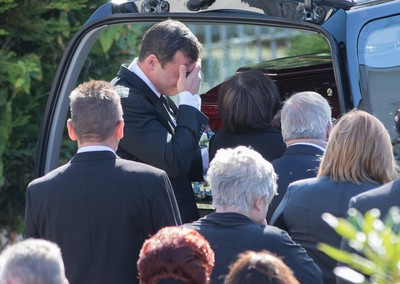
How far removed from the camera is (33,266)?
7.01 feet

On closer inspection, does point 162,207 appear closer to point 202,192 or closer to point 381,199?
point 381,199

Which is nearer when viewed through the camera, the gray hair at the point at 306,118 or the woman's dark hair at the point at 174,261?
the woman's dark hair at the point at 174,261

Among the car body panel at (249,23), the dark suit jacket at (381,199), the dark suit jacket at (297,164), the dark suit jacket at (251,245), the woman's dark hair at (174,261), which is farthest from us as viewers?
the dark suit jacket at (297,164)

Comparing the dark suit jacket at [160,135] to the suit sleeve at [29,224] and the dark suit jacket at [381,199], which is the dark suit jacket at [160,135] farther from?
the dark suit jacket at [381,199]

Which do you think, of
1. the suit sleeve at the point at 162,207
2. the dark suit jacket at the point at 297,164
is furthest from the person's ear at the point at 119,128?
the dark suit jacket at the point at 297,164

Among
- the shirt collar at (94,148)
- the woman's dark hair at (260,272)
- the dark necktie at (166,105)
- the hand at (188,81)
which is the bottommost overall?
the woman's dark hair at (260,272)

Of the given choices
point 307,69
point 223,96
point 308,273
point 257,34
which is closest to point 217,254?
point 308,273

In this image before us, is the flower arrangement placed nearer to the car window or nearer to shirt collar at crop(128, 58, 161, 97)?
shirt collar at crop(128, 58, 161, 97)

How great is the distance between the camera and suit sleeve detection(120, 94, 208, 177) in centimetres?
338

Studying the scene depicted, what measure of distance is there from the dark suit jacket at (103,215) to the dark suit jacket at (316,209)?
45cm

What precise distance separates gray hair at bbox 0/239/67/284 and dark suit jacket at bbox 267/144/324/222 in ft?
4.48

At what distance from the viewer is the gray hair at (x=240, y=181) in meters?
2.79

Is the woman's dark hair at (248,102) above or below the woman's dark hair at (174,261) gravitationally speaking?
above

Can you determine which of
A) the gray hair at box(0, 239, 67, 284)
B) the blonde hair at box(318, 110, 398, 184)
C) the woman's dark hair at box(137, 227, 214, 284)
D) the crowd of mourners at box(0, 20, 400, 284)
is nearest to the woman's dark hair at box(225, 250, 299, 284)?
the crowd of mourners at box(0, 20, 400, 284)
